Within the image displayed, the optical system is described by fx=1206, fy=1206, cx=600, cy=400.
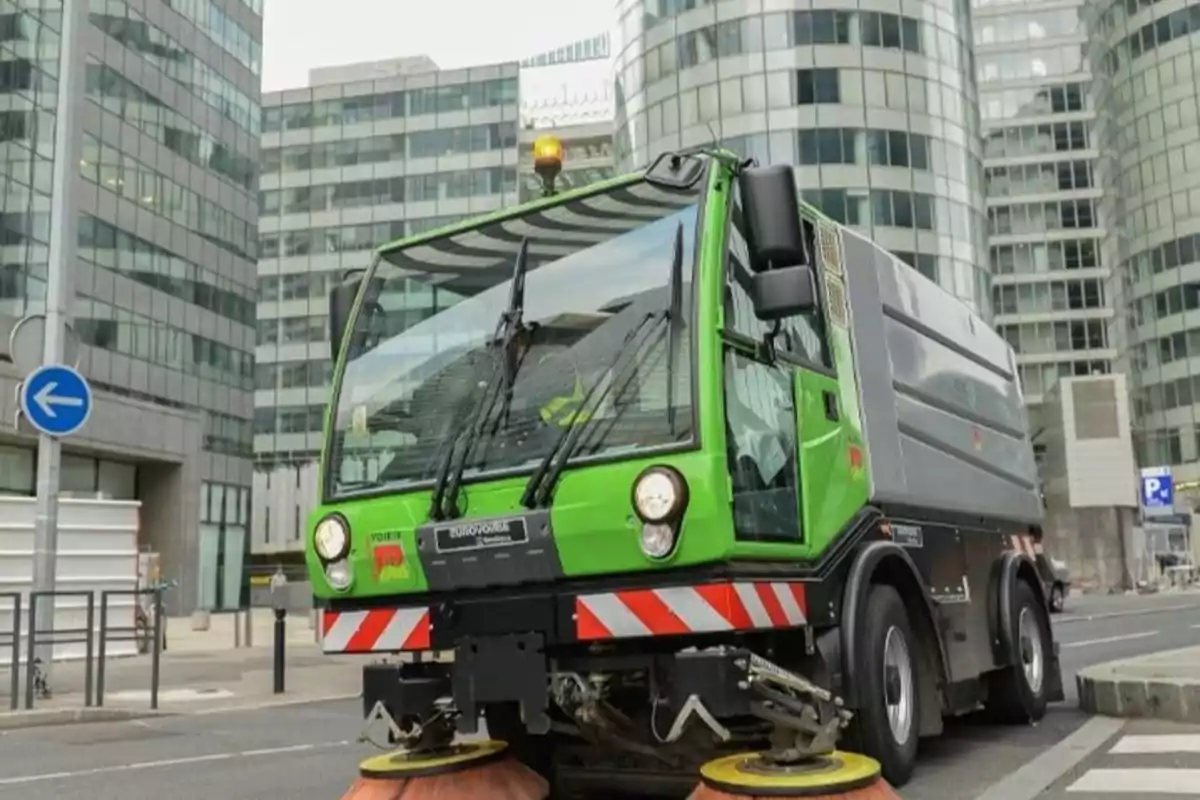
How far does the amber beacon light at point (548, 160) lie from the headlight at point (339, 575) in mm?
2207

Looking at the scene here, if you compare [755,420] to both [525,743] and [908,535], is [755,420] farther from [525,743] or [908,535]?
[525,743]

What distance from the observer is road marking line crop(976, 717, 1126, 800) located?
6.13 metres

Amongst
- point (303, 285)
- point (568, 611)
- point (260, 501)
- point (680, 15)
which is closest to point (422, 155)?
point (303, 285)

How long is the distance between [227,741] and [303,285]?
75863 mm

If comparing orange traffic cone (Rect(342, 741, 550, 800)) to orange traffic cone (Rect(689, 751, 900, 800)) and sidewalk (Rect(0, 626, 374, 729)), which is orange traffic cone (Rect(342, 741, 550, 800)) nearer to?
orange traffic cone (Rect(689, 751, 900, 800))

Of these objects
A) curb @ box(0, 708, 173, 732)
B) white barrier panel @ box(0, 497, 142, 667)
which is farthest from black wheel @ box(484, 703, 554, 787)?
white barrier panel @ box(0, 497, 142, 667)

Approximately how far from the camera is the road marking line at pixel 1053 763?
6133 millimetres

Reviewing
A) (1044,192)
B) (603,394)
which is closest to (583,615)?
(603,394)

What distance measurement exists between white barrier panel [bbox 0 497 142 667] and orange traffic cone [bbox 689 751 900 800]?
42.6ft

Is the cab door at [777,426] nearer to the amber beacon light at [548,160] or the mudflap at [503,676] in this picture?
the mudflap at [503,676]

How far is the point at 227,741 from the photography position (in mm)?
10250

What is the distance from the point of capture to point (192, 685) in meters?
15.9

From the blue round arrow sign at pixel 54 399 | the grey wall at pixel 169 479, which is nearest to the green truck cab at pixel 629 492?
the blue round arrow sign at pixel 54 399

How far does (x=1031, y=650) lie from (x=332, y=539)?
18.4 feet
